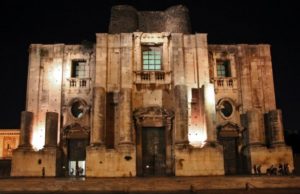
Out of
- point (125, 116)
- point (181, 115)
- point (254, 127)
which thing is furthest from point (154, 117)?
point (254, 127)

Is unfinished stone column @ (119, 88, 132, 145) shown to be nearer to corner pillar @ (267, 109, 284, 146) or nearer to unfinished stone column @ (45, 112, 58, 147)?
unfinished stone column @ (45, 112, 58, 147)

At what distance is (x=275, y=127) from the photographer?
35.7 metres

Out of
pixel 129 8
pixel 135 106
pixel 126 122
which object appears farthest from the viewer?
pixel 129 8

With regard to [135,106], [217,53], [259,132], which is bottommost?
[259,132]

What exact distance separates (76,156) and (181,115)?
34.2 ft

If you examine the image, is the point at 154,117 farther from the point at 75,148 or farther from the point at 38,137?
the point at 38,137

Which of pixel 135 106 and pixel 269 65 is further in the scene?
pixel 269 65

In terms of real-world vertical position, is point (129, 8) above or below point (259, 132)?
above

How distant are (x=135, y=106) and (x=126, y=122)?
2.69 metres

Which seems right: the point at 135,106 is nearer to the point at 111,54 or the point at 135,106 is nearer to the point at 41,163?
the point at 111,54

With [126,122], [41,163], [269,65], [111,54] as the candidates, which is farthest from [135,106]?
[269,65]

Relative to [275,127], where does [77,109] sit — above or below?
above

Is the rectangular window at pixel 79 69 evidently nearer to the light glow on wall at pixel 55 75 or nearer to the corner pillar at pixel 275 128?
the light glow on wall at pixel 55 75

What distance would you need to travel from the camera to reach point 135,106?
118 feet
